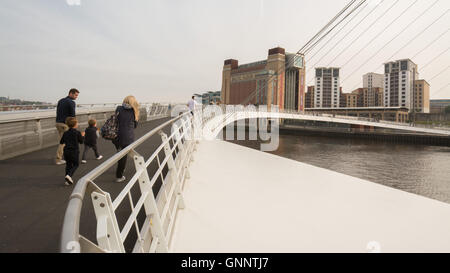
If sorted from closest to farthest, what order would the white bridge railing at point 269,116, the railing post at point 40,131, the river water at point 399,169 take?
the railing post at point 40,131
the river water at point 399,169
the white bridge railing at point 269,116

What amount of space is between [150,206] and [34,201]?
1.88m

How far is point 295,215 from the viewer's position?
4.86 meters

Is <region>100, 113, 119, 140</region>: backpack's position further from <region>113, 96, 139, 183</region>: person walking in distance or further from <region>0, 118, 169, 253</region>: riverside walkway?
<region>0, 118, 169, 253</region>: riverside walkway

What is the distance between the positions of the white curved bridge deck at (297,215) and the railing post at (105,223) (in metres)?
1.78

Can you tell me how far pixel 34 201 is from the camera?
3.08m

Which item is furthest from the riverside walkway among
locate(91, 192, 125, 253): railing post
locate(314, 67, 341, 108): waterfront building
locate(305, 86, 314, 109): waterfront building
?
locate(305, 86, 314, 109): waterfront building

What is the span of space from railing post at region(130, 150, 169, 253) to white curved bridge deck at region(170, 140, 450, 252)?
82 centimetres

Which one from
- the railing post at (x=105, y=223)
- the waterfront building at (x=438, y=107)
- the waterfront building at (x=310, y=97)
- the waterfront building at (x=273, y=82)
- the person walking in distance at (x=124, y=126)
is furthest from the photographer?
the waterfront building at (x=310, y=97)


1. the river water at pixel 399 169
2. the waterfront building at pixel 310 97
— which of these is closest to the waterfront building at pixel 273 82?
the waterfront building at pixel 310 97

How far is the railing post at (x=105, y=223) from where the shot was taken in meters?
1.14

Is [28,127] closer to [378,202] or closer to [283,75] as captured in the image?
[378,202]

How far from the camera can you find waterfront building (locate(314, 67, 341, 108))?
105 meters

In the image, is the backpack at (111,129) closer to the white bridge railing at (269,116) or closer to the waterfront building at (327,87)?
the white bridge railing at (269,116)

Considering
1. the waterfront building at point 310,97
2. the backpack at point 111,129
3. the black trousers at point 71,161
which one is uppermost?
the waterfront building at point 310,97
